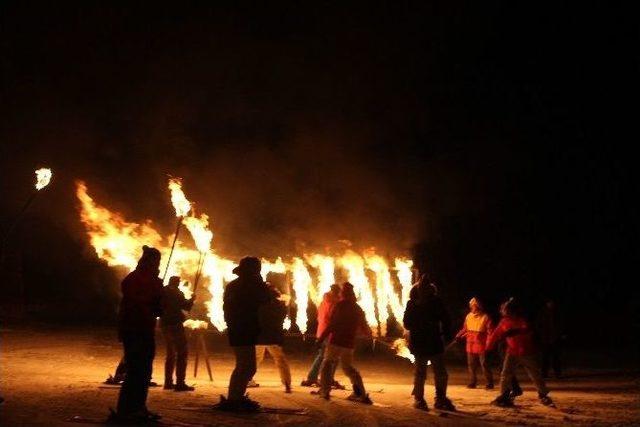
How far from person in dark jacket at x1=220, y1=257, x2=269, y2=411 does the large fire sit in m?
3.07

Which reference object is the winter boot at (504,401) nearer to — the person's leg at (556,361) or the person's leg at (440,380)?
the person's leg at (440,380)

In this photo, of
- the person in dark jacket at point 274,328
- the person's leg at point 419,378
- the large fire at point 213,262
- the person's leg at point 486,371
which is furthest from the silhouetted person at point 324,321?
the person's leg at point 486,371

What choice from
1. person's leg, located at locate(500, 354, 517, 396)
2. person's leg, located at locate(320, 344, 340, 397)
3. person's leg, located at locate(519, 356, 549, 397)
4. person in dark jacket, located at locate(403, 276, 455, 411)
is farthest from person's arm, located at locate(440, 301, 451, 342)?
person's leg, located at locate(320, 344, 340, 397)

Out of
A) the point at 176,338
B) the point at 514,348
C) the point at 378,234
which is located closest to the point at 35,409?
the point at 176,338

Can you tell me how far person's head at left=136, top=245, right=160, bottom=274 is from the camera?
24.5ft

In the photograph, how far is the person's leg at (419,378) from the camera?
911 centimetres

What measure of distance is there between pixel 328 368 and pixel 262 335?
3.49 ft

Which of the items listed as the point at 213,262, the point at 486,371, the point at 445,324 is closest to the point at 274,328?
the point at 445,324

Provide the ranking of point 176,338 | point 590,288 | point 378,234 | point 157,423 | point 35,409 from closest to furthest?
point 157,423 → point 35,409 → point 176,338 → point 378,234 → point 590,288

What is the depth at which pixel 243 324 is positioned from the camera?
823 cm

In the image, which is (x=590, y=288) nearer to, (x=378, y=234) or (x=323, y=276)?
(x=378, y=234)

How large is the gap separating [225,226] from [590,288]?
14261 mm

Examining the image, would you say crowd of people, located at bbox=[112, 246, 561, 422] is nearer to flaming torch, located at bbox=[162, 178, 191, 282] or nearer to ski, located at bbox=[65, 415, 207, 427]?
ski, located at bbox=[65, 415, 207, 427]

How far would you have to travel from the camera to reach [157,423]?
6.99m
